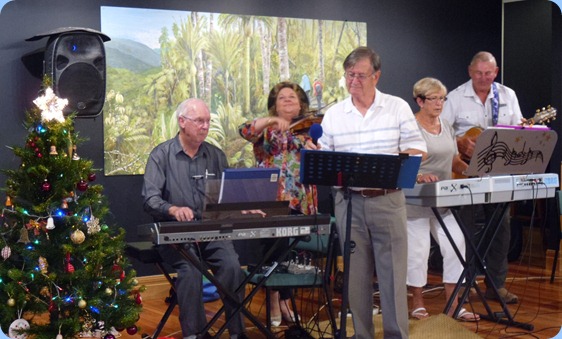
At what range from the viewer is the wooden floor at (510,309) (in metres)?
5.36

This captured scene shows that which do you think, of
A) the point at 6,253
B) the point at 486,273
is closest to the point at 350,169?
the point at 486,273

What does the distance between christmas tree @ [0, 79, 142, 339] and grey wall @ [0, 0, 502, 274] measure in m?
1.29

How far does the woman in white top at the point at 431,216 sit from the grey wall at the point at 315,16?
1.97 m

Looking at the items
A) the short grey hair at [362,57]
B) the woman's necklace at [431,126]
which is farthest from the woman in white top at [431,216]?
the short grey hair at [362,57]

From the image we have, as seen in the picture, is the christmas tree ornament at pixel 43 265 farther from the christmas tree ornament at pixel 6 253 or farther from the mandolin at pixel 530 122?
the mandolin at pixel 530 122

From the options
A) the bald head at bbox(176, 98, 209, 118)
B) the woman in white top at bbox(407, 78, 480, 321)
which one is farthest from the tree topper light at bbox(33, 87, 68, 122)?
the woman in white top at bbox(407, 78, 480, 321)

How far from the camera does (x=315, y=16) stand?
7.23m

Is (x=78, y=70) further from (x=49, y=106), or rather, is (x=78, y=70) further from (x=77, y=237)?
(x=77, y=237)

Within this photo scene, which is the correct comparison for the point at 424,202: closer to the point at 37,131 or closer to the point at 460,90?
the point at 460,90

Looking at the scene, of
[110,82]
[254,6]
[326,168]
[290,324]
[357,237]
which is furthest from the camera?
[254,6]

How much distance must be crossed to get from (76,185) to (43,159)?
23cm

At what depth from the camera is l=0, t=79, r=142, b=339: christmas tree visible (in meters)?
4.51

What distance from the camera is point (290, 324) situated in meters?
5.50

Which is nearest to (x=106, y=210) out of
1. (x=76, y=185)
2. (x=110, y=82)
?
(x=76, y=185)
